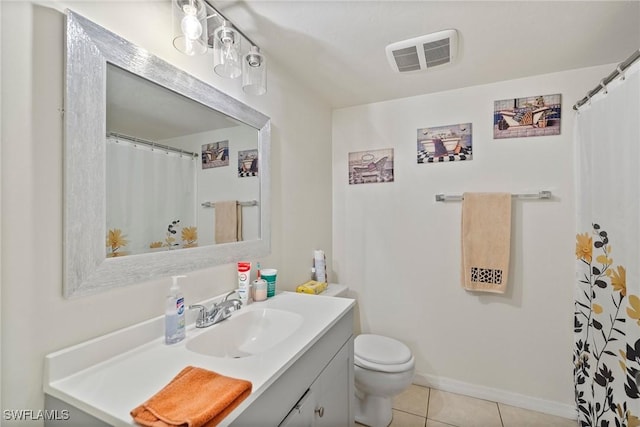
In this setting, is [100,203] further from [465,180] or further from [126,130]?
[465,180]

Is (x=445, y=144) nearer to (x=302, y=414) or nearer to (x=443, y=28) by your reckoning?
(x=443, y=28)

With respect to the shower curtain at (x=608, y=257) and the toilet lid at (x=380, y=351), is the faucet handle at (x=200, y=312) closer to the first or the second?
the toilet lid at (x=380, y=351)

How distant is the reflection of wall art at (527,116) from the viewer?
176cm

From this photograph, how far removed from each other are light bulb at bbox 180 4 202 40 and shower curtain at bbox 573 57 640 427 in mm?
1674

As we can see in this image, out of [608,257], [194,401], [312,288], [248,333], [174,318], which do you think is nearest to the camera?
[194,401]

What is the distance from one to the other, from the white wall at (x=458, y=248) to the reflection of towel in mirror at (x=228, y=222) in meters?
1.11

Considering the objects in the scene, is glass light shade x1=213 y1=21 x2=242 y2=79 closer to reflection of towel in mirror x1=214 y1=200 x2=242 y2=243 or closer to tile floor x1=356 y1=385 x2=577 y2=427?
reflection of towel in mirror x1=214 y1=200 x2=242 y2=243

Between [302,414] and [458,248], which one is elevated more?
[458,248]

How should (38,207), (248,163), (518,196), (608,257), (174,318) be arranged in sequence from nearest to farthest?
(38,207)
(174,318)
(608,257)
(248,163)
(518,196)

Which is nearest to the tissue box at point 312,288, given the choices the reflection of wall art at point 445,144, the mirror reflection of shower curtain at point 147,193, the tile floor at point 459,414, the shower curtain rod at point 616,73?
the mirror reflection of shower curtain at point 147,193

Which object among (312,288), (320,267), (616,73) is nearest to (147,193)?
(312,288)

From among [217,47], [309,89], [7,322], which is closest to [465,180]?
[309,89]

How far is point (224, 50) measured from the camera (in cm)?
116

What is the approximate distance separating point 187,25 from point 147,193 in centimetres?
62
